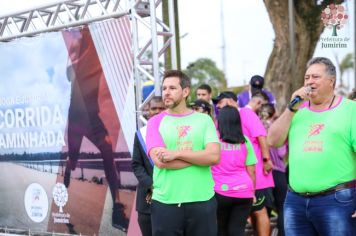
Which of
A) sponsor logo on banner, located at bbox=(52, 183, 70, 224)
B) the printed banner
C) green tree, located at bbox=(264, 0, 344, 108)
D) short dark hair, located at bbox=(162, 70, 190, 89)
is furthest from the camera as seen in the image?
green tree, located at bbox=(264, 0, 344, 108)

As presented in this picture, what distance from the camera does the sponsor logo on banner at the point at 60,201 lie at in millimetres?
7215

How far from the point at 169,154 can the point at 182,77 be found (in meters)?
0.63

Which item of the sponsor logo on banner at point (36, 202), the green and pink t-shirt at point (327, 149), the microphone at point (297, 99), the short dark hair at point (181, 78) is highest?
the short dark hair at point (181, 78)

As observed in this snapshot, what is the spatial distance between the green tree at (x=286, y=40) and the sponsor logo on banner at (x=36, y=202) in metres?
6.01

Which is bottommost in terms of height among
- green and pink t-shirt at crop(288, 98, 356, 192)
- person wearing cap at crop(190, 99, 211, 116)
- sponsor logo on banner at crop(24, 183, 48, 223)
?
sponsor logo on banner at crop(24, 183, 48, 223)

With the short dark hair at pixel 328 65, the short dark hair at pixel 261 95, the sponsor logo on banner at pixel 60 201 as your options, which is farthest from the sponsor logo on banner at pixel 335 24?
the sponsor logo on banner at pixel 60 201

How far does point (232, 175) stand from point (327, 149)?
1.74 meters

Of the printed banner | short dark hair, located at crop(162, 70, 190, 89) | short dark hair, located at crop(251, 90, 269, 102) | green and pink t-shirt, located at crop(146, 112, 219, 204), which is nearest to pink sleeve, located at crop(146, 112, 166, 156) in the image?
green and pink t-shirt, located at crop(146, 112, 219, 204)

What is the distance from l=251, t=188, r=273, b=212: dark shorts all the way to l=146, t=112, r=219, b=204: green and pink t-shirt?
1740 mm

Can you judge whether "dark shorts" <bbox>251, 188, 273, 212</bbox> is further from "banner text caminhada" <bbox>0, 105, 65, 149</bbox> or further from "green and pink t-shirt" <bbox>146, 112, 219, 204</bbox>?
"banner text caminhada" <bbox>0, 105, 65, 149</bbox>

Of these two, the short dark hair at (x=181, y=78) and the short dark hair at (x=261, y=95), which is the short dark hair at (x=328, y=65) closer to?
the short dark hair at (x=181, y=78)

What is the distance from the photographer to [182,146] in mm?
4508

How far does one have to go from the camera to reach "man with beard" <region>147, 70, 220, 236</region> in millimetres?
4464

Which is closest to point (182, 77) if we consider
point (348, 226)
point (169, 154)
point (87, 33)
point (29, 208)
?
point (169, 154)
